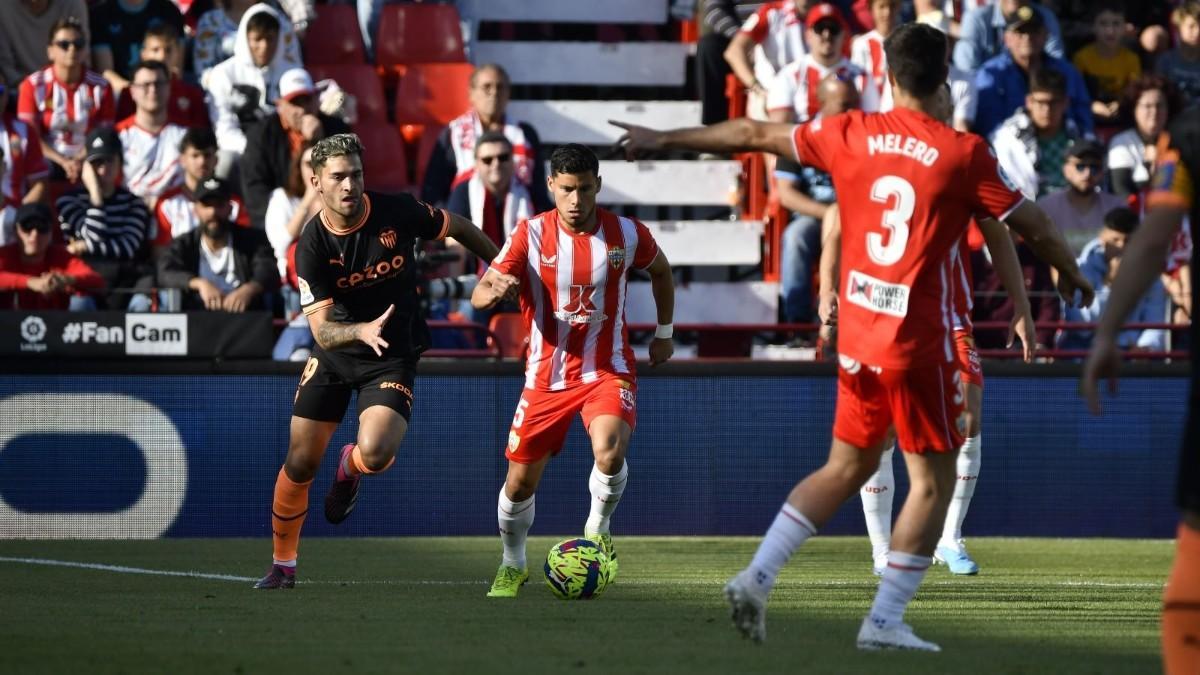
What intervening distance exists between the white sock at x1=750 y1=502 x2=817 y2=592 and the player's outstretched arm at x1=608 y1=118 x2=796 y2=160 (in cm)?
133

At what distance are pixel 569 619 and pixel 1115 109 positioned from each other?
35.4ft

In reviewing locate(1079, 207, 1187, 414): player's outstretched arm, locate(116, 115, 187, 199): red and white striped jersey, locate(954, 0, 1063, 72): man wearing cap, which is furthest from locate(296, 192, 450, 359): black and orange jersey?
locate(954, 0, 1063, 72): man wearing cap

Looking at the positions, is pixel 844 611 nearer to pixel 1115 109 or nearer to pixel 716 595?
pixel 716 595

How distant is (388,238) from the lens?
9.38 metres

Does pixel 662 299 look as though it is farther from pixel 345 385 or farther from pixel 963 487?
pixel 963 487

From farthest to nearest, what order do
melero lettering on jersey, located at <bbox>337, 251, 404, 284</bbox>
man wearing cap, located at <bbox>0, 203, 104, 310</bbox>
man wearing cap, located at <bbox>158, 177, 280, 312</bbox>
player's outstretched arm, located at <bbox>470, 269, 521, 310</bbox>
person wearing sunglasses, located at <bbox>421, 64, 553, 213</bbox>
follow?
1. person wearing sunglasses, located at <bbox>421, 64, 553, 213</bbox>
2. man wearing cap, located at <bbox>158, 177, 280, 312</bbox>
3. man wearing cap, located at <bbox>0, 203, 104, 310</bbox>
4. melero lettering on jersey, located at <bbox>337, 251, 404, 284</bbox>
5. player's outstretched arm, located at <bbox>470, 269, 521, 310</bbox>

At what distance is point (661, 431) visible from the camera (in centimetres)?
1328

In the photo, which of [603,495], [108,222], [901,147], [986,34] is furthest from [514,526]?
[986,34]

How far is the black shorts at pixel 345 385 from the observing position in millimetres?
9375

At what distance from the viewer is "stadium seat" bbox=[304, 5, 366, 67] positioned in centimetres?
1747

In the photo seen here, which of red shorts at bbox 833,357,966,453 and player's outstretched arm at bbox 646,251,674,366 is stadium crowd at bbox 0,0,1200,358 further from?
red shorts at bbox 833,357,966,453

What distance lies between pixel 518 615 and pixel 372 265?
7.16 feet

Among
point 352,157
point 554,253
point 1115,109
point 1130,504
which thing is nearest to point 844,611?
point 554,253

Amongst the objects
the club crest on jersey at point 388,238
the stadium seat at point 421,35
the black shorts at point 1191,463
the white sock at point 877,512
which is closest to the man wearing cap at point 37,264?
the club crest on jersey at point 388,238
